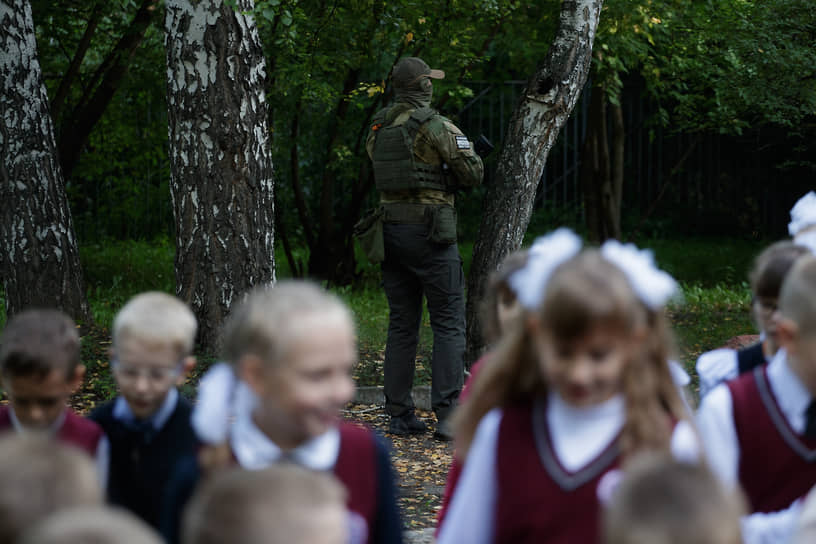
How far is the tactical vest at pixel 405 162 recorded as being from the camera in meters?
6.09

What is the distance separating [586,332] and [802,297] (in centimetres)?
63

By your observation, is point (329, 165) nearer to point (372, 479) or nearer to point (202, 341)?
point (202, 341)

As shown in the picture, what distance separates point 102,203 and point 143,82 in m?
4.91

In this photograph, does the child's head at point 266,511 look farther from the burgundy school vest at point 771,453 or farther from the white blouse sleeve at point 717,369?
the white blouse sleeve at point 717,369


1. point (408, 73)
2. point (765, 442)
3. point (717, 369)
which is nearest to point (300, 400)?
point (765, 442)

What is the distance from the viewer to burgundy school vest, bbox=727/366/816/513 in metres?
2.41

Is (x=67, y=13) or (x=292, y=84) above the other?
(x=67, y=13)

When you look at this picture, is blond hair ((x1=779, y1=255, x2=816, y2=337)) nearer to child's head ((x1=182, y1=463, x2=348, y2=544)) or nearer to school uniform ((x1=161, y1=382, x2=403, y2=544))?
school uniform ((x1=161, y1=382, x2=403, y2=544))

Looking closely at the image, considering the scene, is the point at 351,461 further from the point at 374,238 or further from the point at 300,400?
the point at 374,238

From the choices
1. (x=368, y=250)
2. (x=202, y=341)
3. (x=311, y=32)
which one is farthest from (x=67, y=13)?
(x=368, y=250)

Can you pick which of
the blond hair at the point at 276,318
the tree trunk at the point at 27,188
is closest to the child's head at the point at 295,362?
the blond hair at the point at 276,318

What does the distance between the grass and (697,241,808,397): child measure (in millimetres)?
4554

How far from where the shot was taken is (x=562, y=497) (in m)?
2.06

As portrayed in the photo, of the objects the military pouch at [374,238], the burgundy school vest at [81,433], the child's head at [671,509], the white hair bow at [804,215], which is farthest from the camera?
the military pouch at [374,238]
